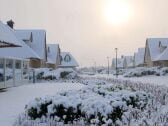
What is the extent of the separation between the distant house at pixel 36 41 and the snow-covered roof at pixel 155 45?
2237cm

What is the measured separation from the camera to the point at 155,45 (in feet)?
230

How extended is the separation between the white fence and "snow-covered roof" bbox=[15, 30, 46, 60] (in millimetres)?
23498

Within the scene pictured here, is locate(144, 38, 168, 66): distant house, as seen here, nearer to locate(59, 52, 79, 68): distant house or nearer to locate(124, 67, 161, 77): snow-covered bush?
locate(124, 67, 161, 77): snow-covered bush

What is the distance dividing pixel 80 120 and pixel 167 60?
53843 mm

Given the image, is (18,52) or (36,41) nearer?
(18,52)

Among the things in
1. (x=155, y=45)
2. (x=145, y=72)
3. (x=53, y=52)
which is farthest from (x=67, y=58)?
(x=145, y=72)

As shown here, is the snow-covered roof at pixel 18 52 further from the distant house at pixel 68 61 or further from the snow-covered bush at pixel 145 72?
the distant house at pixel 68 61

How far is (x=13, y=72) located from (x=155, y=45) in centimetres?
4829

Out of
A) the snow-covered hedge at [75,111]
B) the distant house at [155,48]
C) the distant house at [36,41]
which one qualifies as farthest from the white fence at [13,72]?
the distant house at [155,48]

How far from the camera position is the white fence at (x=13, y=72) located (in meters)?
23.2

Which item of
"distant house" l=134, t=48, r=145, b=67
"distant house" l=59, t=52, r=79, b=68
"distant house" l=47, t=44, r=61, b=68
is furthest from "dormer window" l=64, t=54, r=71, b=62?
A: "distant house" l=47, t=44, r=61, b=68

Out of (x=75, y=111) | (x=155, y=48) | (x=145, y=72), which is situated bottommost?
(x=75, y=111)

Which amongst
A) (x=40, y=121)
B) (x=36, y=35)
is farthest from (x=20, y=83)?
(x=36, y=35)

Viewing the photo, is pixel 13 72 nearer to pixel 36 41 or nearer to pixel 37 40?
pixel 36 41
